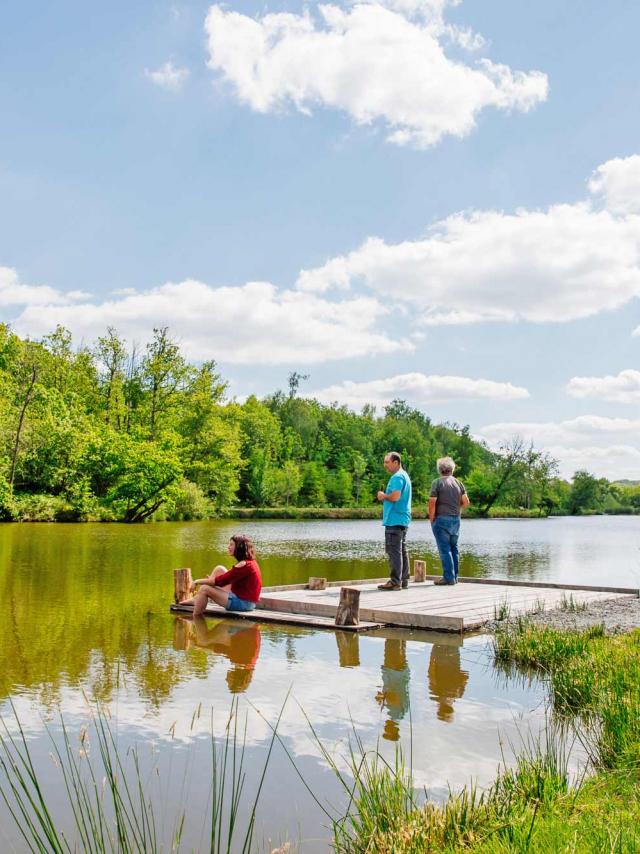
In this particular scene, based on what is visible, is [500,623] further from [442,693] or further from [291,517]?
[291,517]

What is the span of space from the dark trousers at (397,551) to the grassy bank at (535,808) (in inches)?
252

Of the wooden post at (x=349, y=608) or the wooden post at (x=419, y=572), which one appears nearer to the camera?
the wooden post at (x=349, y=608)

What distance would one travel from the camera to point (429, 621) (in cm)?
988

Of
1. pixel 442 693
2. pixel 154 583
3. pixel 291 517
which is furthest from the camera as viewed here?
pixel 291 517

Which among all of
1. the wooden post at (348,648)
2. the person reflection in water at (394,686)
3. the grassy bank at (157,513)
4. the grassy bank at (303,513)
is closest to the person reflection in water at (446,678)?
the person reflection in water at (394,686)

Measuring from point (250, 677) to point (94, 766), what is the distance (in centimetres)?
242

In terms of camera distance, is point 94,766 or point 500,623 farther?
point 500,623

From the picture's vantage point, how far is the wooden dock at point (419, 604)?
32.8 feet

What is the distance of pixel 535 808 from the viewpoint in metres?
3.28

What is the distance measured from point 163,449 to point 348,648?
39.0 meters

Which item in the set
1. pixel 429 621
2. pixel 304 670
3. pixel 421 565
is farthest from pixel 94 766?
pixel 421 565

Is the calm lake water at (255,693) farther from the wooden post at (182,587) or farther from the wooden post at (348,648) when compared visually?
the wooden post at (182,587)

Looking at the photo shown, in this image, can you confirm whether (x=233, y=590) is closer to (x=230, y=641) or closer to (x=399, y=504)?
(x=230, y=641)

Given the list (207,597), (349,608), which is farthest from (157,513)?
(349,608)
